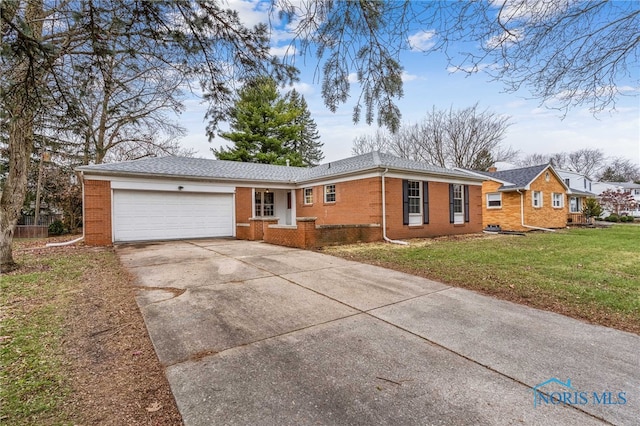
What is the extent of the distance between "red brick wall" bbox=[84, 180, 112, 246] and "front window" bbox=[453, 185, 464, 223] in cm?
1556

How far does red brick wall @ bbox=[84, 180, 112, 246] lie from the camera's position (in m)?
11.2

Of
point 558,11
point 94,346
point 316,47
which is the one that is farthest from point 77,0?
point 558,11

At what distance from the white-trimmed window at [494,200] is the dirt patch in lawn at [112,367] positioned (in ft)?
71.4

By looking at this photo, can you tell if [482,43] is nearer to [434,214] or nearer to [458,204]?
[434,214]

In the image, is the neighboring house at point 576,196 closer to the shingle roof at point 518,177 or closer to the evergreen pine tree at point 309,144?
the shingle roof at point 518,177

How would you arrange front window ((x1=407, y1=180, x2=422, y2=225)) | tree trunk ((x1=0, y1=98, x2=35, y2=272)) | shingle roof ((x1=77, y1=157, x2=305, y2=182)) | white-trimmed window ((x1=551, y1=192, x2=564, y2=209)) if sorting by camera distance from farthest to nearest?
white-trimmed window ((x1=551, y1=192, x2=564, y2=209))
front window ((x1=407, y1=180, x2=422, y2=225))
shingle roof ((x1=77, y1=157, x2=305, y2=182))
tree trunk ((x1=0, y1=98, x2=35, y2=272))

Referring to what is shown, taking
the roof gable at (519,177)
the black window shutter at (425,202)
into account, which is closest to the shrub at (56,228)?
the black window shutter at (425,202)

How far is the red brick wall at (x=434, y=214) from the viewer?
12727 mm

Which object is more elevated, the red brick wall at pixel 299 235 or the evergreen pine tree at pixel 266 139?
the evergreen pine tree at pixel 266 139

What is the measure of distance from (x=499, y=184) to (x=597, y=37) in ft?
61.0

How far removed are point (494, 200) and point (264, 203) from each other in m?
15.6

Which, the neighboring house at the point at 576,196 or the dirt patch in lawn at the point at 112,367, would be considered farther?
the neighboring house at the point at 576,196

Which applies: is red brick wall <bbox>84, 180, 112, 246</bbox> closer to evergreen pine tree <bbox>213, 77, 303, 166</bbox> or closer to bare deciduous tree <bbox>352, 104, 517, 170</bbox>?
evergreen pine tree <bbox>213, 77, 303, 166</bbox>

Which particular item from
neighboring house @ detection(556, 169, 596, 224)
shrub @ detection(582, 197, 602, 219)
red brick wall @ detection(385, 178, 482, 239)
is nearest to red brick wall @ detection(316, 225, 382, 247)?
red brick wall @ detection(385, 178, 482, 239)
